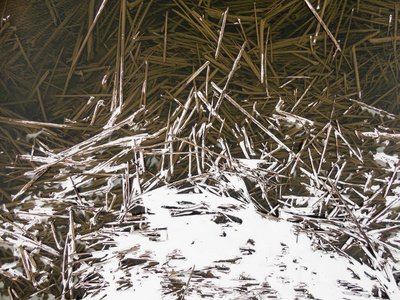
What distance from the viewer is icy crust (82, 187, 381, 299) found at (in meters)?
0.48

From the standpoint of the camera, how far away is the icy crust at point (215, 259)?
0.48 meters

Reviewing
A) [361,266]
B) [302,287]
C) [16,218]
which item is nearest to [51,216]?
[16,218]

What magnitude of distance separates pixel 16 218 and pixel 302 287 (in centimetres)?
59

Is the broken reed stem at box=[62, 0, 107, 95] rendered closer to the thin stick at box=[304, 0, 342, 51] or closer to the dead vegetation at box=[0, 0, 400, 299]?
the dead vegetation at box=[0, 0, 400, 299]

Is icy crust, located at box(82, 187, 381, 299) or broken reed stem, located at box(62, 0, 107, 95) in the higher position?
broken reed stem, located at box(62, 0, 107, 95)

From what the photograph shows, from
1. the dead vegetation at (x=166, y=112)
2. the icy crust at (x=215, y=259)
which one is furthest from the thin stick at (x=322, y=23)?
the icy crust at (x=215, y=259)

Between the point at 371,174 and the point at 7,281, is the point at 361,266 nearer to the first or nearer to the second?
the point at 371,174

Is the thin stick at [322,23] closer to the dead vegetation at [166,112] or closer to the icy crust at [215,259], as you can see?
the dead vegetation at [166,112]

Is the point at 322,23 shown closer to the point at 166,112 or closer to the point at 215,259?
the point at 166,112

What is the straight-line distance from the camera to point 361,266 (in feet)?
1.64

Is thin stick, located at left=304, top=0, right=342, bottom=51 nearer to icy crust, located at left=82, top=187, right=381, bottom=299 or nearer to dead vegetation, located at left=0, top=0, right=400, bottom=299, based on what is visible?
dead vegetation, located at left=0, top=0, right=400, bottom=299

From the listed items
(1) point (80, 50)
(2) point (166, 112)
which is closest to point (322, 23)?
(2) point (166, 112)

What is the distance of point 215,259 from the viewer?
485 millimetres

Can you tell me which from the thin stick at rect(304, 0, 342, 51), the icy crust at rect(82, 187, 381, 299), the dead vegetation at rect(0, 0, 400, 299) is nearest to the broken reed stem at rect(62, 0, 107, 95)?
the dead vegetation at rect(0, 0, 400, 299)
